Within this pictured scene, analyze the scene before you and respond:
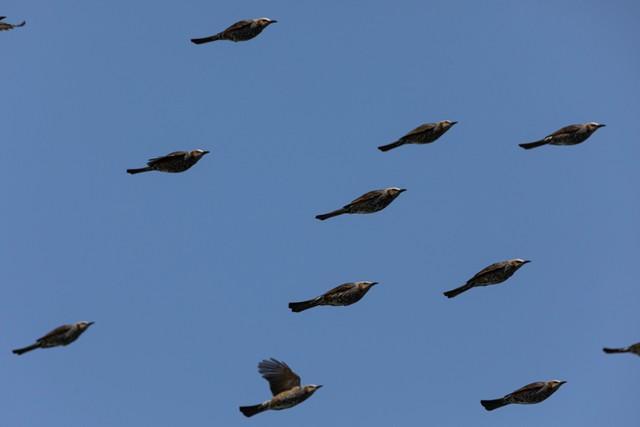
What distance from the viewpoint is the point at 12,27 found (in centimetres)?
4356

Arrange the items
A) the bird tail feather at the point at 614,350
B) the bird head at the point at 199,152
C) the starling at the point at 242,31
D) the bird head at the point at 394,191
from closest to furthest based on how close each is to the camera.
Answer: the bird tail feather at the point at 614,350 < the bird head at the point at 394,191 < the bird head at the point at 199,152 < the starling at the point at 242,31

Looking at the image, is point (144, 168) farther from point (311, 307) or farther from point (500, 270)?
point (500, 270)

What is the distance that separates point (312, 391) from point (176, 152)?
29.2 feet

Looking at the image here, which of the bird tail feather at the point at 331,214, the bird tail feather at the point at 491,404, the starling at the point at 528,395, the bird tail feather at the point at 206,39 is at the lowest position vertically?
the bird tail feather at the point at 491,404

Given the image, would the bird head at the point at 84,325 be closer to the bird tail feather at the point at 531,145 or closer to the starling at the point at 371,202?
the starling at the point at 371,202

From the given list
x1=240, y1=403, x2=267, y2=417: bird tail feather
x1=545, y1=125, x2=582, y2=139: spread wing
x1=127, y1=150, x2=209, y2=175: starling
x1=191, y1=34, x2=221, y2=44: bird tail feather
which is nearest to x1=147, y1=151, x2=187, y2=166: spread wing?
x1=127, y1=150, x2=209, y2=175: starling

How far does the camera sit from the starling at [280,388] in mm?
41781

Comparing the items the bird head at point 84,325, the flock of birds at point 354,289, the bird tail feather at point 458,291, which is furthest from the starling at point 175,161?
the bird tail feather at point 458,291

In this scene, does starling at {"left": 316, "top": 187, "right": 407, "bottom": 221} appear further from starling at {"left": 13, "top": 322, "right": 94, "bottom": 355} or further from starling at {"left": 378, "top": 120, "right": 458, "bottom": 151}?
starling at {"left": 13, "top": 322, "right": 94, "bottom": 355}

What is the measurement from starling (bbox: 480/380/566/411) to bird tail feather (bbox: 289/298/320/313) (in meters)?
6.40

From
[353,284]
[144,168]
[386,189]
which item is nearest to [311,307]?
[353,284]

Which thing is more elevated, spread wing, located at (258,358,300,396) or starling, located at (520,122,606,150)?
starling, located at (520,122,606,150)

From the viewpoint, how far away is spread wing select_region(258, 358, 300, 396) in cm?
4216

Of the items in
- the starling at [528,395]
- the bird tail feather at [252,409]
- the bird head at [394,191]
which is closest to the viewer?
the bird tail feather at [252,409]
